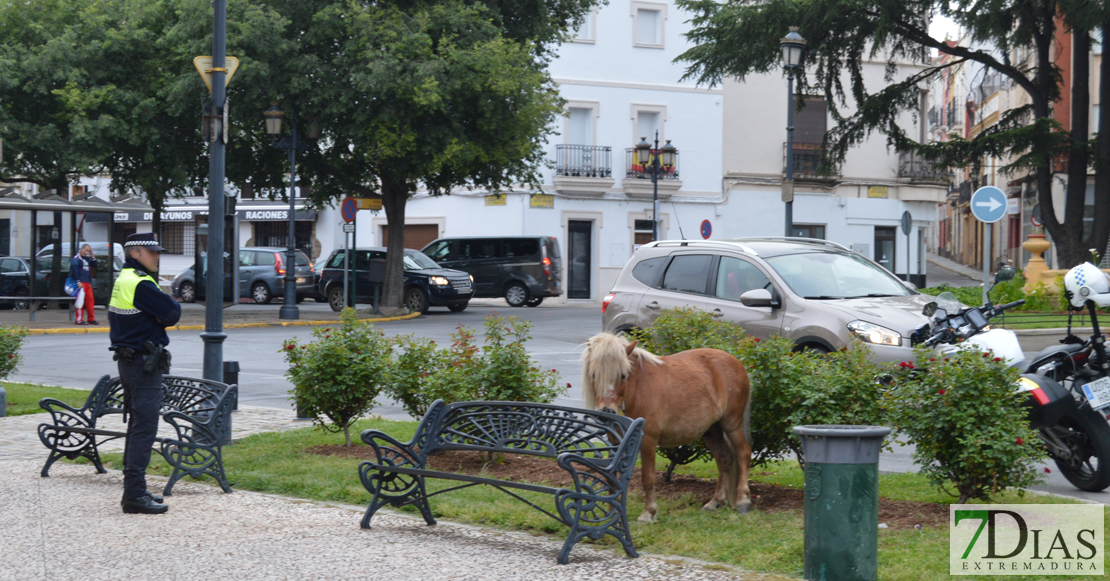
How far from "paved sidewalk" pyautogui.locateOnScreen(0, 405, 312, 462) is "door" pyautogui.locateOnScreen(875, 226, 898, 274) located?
34630 mm

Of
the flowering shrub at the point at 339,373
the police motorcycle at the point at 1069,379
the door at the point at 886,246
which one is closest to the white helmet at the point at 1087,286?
the police motorcycle at the point at 1069,379

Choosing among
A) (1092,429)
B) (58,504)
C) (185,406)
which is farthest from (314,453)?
(1092,429)

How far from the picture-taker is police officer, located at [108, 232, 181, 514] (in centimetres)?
652

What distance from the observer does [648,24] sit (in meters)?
39.2

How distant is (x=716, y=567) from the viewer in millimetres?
5148

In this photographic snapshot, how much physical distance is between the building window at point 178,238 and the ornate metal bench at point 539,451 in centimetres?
4355

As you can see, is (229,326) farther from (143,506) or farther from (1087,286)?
(1087,286)

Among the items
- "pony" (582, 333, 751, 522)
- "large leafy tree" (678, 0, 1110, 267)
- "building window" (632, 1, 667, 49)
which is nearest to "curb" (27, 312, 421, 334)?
"large leafy tree" (678, 0, 1110, 267)

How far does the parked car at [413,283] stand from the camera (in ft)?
92.1

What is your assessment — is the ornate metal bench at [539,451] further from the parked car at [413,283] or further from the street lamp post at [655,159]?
the street lamp post at [655,159]

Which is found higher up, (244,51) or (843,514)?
(244,51)

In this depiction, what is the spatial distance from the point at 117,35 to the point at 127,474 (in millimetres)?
21487

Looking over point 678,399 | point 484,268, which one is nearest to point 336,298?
point 484,268

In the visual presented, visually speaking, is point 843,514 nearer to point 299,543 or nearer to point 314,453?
point 299,543
